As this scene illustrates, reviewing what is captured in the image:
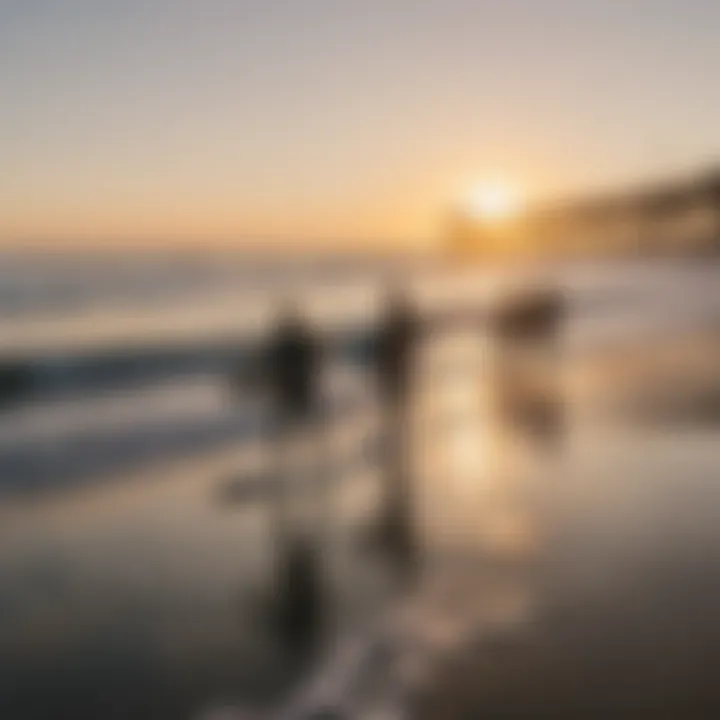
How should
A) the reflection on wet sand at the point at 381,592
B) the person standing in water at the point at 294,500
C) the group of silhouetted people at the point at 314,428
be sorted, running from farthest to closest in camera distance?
the group of silhouetted people at the point at 314,428, the person standing in water at the point at 294,500, the reflection on wet sand at the point at 381,592

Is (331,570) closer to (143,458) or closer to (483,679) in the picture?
(483,679)

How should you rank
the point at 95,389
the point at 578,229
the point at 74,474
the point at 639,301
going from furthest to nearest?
the point at 639,301, the point at 578,229, the point at 95,389, the point at 74,474

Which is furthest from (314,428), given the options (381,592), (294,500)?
(381,592)

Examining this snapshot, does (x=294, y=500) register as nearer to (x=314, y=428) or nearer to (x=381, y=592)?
(x=381, y=592)

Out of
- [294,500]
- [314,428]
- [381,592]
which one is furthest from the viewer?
[314,428]

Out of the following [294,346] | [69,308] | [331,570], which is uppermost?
[294,346]

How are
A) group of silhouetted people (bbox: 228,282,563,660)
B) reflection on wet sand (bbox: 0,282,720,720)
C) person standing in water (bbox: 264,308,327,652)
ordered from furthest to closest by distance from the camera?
group of silhouetted people (bbox: 228,282,563,660)
person standing in water (bbox: 264,308,327,652)
reflection on wet sand (bbox: 0,282,720,720)

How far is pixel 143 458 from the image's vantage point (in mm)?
9227

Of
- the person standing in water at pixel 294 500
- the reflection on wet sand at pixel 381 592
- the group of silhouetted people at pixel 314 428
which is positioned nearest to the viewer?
the reflection on wet sand at pixel 381 592

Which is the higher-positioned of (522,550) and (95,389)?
(522,550)

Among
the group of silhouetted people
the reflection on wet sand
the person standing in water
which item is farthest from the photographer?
the group of silhouetted people

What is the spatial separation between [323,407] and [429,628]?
7945 mm

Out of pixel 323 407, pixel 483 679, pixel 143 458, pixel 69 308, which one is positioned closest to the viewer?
pixel 483 679

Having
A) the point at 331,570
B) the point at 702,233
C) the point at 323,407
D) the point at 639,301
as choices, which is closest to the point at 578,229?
the point at 702,233
